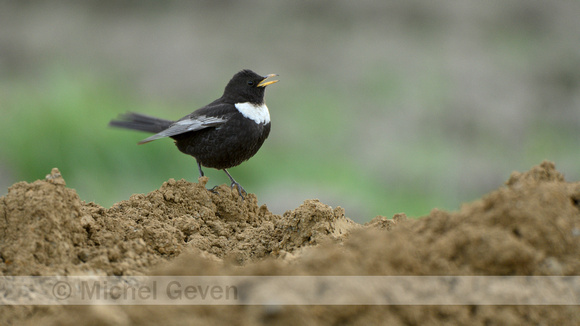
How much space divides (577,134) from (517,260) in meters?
10.0

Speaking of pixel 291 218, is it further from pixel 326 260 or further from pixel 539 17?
pixel 539 17

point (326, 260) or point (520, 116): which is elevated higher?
point (520, 116)

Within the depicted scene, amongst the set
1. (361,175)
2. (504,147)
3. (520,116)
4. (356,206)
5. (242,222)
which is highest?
(520,116)

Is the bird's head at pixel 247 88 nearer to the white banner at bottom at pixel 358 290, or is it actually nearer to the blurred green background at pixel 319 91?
the white banner at bottom at pixel 358 290

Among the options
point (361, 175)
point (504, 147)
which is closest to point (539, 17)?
point (504, 147)

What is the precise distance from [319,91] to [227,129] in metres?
7.36

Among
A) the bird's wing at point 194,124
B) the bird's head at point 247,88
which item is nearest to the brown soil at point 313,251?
the bird's wing at point 194,124

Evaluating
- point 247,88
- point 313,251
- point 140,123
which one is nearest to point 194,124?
point 247,88

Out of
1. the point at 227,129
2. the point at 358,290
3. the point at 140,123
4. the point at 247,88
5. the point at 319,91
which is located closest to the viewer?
the point at 358,290

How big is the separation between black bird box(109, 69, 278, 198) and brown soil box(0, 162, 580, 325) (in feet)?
5.33

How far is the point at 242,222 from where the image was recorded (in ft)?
13.1

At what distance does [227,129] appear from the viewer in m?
4.97

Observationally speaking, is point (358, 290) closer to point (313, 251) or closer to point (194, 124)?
→ point (313, 251)

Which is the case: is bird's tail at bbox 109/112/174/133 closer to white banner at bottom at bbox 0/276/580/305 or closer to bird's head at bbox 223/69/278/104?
bird's head at bbox 223/69/278/104
